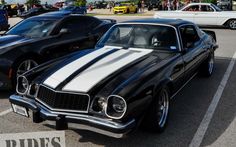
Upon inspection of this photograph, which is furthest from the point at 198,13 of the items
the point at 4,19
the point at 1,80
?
the point at 1,80

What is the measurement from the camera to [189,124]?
191 inches

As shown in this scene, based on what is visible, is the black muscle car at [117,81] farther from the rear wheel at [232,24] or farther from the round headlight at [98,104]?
the rear wheel at [232,24]

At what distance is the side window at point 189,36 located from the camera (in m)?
5.77

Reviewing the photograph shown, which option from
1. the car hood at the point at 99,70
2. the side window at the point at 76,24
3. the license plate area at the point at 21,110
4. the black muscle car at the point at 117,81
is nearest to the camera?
the black muscle car at the point at 117,81

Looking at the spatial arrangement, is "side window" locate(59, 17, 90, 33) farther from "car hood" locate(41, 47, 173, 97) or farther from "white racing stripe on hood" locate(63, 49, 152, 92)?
"white racing stripe on hood" locate(63, 49, 152, 92)

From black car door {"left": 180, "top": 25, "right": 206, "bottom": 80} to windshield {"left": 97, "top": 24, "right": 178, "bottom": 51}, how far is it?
0.29m

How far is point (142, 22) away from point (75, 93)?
2.39 metres

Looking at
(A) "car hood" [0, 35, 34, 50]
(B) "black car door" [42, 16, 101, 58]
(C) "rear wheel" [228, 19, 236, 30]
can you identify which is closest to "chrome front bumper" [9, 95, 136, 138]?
(A) "car hood" [0, 35, 34, 50]

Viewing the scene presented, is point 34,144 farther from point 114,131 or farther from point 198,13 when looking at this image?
point 198,13

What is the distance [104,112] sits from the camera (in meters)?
3.82

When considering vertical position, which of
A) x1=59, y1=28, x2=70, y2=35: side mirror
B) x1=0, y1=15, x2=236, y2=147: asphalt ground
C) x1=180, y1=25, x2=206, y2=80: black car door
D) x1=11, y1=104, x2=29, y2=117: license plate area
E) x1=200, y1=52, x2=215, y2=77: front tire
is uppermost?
x1=59, y1=28, x2=70, y2=35: side mirror

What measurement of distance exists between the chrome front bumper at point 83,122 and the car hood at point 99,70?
32cm

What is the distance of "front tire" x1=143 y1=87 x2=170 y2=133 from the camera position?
422cm

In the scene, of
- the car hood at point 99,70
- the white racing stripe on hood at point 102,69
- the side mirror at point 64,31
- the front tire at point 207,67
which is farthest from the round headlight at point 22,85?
the front tire at point 207,67
